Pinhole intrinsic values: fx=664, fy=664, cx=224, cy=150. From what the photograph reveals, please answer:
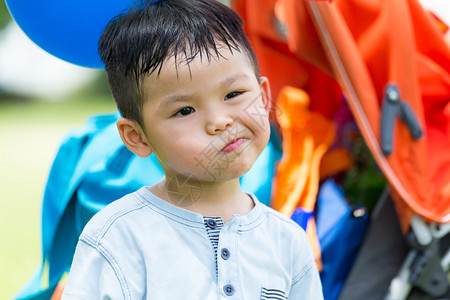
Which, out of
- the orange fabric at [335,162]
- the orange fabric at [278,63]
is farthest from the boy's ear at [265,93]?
the orange fabric at [335,162]

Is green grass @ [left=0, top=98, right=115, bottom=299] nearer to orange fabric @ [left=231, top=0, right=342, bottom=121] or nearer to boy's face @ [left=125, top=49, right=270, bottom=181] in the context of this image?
orange fabric @ [left=231, top=0, right=342, bottom=121]

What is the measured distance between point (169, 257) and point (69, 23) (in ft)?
1.61

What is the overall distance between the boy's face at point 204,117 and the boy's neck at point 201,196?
4cm

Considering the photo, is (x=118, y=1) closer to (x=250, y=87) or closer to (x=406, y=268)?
(x=250, y=87)

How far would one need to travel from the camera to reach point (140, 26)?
89cm

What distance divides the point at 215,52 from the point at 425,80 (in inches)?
36.1

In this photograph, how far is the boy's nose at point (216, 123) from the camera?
856mm

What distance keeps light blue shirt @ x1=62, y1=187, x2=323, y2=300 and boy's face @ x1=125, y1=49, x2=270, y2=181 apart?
79mm

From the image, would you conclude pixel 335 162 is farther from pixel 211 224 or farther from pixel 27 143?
pixel 27 143

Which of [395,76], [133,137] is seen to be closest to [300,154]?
[395,76]

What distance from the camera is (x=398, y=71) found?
161 centimetres

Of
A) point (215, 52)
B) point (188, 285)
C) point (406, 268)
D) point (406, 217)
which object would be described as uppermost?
point (215, 52)

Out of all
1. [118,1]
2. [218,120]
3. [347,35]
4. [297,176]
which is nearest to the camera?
[218,120]

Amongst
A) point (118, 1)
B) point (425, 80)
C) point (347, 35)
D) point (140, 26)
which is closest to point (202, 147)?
point (140, 26)
